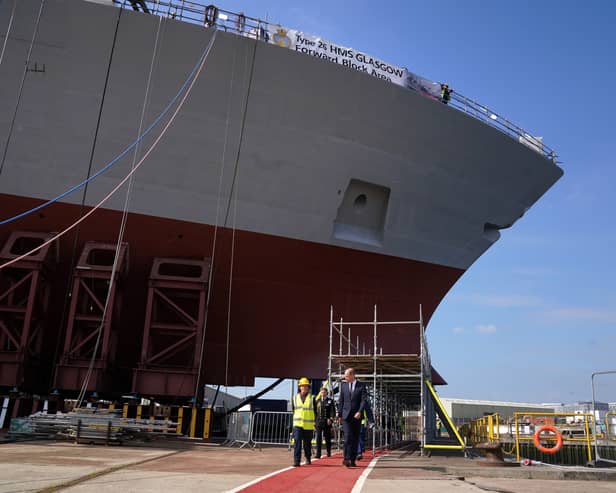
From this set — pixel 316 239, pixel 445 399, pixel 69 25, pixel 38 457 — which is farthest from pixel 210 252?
pixel 445 399

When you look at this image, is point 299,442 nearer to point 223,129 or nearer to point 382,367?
point 382,367

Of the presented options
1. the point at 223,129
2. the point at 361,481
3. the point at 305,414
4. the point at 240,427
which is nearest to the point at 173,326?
the point at 240,427

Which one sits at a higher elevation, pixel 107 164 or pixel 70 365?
pixel 107 164

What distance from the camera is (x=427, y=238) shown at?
15.3 m

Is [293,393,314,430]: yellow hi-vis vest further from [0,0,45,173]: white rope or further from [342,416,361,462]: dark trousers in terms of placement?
[0,0,45,173]: white rope

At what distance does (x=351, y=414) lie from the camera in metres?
6.66

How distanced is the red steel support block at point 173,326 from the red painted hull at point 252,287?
18.1 inches

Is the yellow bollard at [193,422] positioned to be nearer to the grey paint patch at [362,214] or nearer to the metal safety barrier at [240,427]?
the metal safety barrier at [240,427]

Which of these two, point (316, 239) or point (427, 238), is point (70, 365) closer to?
point (316, 239)

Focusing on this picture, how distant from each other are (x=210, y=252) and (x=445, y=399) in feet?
147

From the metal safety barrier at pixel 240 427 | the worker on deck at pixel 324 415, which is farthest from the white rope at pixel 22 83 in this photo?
the worker on deck at pixel 324 415

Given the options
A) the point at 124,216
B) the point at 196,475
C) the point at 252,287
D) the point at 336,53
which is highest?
the point at 336,53

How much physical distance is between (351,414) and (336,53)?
909 cm

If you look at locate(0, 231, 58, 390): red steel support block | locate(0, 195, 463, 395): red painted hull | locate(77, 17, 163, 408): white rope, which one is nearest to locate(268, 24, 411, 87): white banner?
locate(77, 17, 163, 408): white rope
